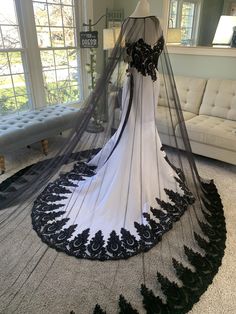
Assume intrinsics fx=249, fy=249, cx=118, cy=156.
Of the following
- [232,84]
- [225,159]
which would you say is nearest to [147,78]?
[225,159]

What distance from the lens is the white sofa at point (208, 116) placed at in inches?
99.3

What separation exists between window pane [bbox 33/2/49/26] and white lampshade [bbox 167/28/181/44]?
1.64 metres

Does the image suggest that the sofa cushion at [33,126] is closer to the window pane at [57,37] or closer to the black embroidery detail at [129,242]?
the window pane at [57,37]

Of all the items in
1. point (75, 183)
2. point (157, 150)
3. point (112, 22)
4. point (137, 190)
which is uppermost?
point (112, 22)

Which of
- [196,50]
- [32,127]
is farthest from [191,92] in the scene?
[32,127]

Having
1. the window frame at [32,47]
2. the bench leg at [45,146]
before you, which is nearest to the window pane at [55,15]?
the window frame at [32,47]

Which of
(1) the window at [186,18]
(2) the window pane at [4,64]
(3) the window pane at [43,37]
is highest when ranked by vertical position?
(1) the window at [186,18]

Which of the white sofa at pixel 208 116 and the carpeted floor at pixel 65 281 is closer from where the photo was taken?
the carpeted floor at pixel 65 281

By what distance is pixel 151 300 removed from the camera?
1350 mm

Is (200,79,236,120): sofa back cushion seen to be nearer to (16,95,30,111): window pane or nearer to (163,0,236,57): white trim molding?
(163,0,236,57): white trim molding

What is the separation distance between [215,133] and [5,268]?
221cm

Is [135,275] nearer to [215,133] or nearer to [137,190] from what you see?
[137,190]

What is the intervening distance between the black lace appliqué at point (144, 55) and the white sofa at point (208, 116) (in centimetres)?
49
